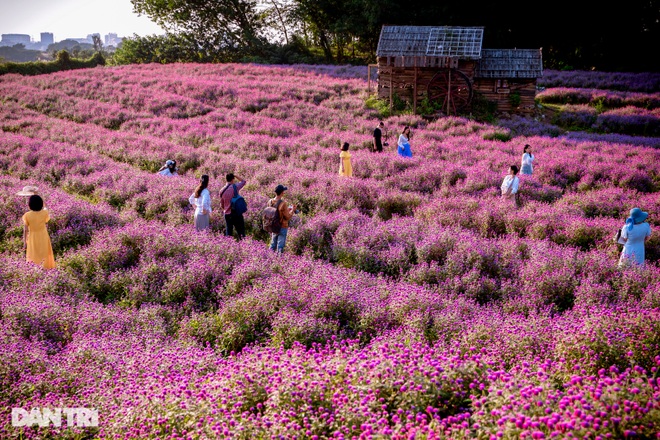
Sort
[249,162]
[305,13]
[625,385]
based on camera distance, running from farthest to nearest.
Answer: [305,13] < [249,162] < [625,385]

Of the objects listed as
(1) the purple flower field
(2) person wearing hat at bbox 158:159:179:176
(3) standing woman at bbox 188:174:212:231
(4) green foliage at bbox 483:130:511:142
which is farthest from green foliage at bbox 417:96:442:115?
(3) standing woman at bbox 188:174:212:231

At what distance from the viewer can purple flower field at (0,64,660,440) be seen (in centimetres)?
370

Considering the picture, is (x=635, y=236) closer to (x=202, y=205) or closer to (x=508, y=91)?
(x=202, y=205)

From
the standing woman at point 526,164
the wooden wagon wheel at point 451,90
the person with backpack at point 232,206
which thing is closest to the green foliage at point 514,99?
the wooden wagon wheel at point 451,90

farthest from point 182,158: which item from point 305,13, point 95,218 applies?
point 305,13

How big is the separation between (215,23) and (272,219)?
4597 centimetres

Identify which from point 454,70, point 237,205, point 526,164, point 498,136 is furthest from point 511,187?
point 454,70

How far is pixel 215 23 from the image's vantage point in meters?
48.3

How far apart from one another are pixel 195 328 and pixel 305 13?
45857 mm

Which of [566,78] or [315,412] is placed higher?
[566,78]

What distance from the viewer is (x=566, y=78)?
32.8 metres

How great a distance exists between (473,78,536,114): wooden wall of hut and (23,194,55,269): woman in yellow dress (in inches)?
896

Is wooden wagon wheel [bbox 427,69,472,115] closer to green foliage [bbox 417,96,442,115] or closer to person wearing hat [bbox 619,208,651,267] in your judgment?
green foliage [bbox 417,96,442,115]

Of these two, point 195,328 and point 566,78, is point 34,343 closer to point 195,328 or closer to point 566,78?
point 195,328
